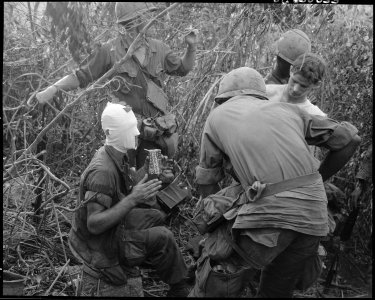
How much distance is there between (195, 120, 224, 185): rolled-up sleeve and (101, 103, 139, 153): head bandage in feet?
1.44

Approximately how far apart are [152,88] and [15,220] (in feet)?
4.52

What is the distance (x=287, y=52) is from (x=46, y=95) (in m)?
1.68

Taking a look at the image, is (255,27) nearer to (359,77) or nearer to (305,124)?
(359,77)

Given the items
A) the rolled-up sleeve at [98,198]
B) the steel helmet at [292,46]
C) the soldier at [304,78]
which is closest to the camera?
the rolled-up sleeve at [98,198]

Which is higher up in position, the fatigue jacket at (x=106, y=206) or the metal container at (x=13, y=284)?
the fatigue jacket at (x=106, y=206)

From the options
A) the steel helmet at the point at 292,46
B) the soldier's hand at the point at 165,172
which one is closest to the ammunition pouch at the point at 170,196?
the soldier's hand at the point at 165,172

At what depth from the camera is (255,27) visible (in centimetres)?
444

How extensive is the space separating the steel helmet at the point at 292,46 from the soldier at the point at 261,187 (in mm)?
727

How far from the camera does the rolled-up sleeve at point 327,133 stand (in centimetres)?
298

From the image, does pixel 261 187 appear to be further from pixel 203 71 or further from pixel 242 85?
pixel 203 71

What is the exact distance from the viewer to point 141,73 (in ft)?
13.2

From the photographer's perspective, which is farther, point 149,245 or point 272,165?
point 149,245

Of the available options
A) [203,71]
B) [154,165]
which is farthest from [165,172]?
[203,71]

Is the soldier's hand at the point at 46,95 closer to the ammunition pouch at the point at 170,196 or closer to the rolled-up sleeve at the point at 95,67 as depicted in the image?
the rolled-up sleeve at the point at 95,67
